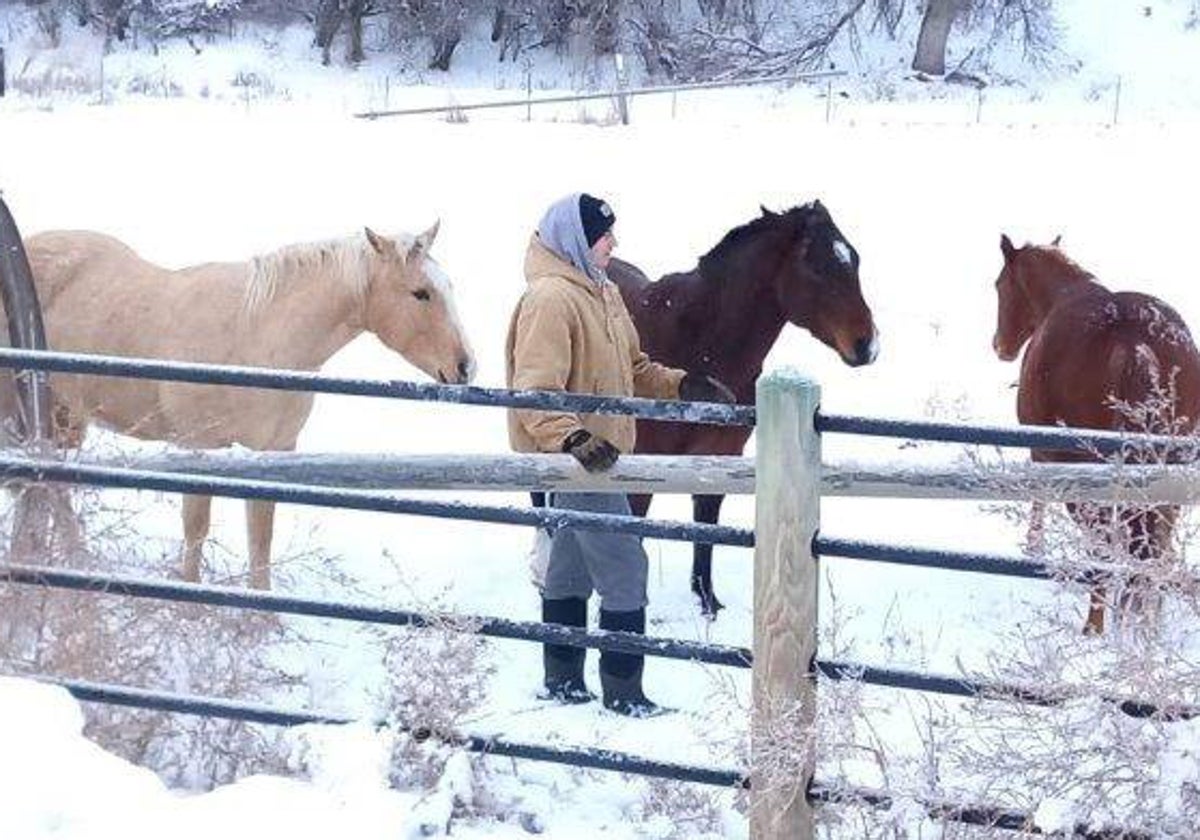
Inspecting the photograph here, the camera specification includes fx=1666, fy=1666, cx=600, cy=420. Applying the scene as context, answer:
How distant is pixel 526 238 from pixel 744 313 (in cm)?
698

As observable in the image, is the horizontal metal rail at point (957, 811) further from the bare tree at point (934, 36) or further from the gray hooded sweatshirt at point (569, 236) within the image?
the bare tree at point (934, 36)

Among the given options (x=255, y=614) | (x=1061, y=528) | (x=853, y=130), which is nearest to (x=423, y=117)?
(x=853, y=130)

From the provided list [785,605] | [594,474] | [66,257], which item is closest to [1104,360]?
[594,474]

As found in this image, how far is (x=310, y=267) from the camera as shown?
6793mm

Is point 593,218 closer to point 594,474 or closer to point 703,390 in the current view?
point 703,390

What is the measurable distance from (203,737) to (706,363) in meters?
3.52

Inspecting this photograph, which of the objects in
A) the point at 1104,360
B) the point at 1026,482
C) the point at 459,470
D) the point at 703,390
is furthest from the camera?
the point at 1104,360

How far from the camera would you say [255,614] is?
15.6 ft

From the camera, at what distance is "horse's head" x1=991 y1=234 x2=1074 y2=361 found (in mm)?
8117

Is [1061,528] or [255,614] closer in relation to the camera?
[1061,528]

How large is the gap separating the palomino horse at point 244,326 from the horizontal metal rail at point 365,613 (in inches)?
83.0

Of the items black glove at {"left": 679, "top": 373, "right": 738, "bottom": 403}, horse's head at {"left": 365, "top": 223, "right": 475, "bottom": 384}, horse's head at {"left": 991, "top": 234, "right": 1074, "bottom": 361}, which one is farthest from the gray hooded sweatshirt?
horse's head at {"left": 991, "top": 234, "right": 1074, "bottom": 361}

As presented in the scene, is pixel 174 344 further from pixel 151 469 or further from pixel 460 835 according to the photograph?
pixel 460 835

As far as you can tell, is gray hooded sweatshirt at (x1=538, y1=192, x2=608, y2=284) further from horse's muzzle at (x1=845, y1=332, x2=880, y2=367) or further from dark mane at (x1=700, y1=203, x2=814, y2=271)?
horse's muzzle at (x1=845, y1=332, x2=880, y2=367)
